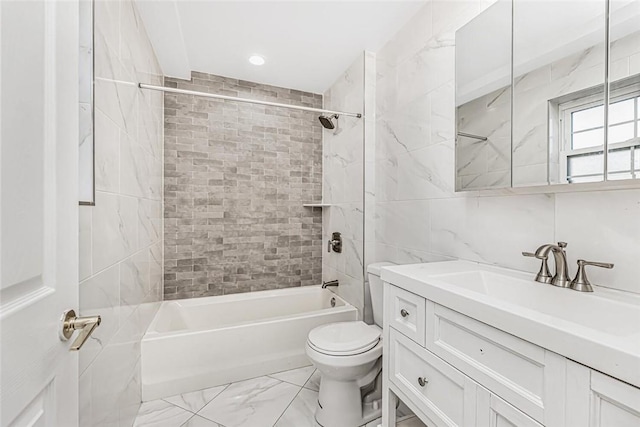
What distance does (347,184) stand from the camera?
8.26ft

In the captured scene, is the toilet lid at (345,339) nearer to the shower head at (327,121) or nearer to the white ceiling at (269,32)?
the shower head at (327,121)

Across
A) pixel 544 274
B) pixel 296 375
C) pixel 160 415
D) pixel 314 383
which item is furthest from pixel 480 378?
pixel 160 415

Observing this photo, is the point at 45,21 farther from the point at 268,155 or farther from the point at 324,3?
the point at 268,155

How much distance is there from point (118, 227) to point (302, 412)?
146 centimetres

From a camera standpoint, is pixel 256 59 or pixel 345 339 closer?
pixel 345 339

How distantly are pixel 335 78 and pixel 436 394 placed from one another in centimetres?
260

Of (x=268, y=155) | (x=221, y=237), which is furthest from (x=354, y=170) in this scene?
(x=221, y=237)

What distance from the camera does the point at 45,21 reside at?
56 cm

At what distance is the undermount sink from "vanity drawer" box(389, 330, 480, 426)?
1.00 ft

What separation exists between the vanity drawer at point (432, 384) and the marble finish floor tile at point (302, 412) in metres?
0.67

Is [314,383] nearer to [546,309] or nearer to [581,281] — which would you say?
[546,309]

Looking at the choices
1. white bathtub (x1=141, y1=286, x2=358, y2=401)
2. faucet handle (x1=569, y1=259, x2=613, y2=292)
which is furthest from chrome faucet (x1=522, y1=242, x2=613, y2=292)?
white bathtub (x1=141, y1=286, x2=358, y2=401)

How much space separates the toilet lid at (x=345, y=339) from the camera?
60.3 inches

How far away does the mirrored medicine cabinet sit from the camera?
878 millimetres
